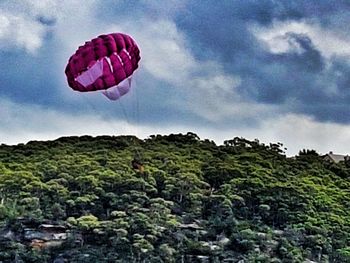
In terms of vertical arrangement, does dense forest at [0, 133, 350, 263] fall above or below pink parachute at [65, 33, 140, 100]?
A: below

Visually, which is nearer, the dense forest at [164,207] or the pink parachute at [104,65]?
the pink parachute at [104,65]

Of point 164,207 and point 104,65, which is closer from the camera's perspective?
point 104,65

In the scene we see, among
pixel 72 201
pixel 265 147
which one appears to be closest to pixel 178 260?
pixel 72 201

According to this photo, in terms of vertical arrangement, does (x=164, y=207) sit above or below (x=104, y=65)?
below

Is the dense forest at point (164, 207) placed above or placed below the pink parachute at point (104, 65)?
below
